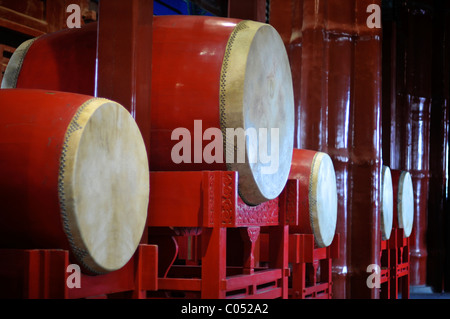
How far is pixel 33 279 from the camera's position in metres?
1.87

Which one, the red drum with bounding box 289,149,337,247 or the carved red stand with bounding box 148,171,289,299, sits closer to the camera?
the carved red stand with bounding box 148,171,289,299

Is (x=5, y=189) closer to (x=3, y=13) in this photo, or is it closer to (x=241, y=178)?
(x=241, y=178)

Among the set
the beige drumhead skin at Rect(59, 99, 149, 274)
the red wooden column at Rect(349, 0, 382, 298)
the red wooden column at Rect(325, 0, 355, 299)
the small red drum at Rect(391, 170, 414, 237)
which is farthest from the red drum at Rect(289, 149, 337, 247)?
the small red drum at Rect(391, 170, 414, 237)

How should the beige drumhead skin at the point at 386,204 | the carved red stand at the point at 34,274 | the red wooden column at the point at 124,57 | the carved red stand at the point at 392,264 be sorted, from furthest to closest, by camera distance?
the carved red stand at the point at 392,264
the beige drumhead skin at the point at 386,204
the red wooden column at the point at 124,57
the carved red stand at the point at 34,274

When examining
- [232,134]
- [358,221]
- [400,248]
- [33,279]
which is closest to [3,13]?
[232,134]

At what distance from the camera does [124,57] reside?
8.54 feet

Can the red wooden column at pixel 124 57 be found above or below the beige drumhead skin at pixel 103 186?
above

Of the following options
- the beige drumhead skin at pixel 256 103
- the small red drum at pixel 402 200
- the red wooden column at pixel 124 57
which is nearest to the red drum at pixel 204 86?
the beige drumhead skin at pixel 256 103

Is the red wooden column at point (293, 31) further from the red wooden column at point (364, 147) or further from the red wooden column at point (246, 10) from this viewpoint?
the red wooden column at point (246, 10)

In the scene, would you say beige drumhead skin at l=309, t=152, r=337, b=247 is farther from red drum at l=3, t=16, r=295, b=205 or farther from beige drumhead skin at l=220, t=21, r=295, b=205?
red drum at l=3, t=16, r=295, b=205

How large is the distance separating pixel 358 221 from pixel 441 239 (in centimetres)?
347

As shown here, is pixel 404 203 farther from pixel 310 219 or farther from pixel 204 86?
pixel 204 86

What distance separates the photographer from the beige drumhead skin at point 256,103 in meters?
2.78

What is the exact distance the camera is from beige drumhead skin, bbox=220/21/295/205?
2.78 m
